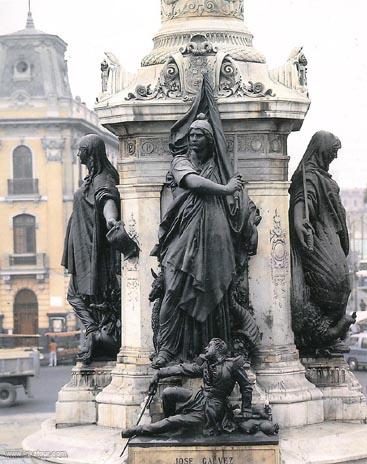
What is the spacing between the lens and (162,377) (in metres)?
10.9

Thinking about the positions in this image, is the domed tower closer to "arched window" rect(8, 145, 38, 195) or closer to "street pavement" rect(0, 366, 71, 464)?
"arched window" rect(8, 145, 38, 195)

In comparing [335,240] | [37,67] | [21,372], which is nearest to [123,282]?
[335,240]

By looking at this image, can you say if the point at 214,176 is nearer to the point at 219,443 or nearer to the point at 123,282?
the point at 123,282

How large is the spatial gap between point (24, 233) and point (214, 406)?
4872 centimetres

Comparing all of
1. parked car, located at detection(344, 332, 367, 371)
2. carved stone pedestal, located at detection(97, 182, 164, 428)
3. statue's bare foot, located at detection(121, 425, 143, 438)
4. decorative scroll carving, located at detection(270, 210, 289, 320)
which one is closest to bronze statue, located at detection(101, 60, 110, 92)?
carved stone pedestal, located at detection(97, 182, 164, 428)

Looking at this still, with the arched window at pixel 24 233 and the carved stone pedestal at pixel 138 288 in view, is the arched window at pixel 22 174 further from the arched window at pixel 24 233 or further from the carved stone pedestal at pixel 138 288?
the carved stone pedestal at pixel 138 288

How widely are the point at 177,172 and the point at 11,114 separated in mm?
47470

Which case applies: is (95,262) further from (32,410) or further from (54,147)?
(54,147)

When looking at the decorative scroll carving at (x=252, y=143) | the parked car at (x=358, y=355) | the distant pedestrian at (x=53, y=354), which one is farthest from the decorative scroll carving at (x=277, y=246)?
the distant pedestrian at (x=53, y=354)

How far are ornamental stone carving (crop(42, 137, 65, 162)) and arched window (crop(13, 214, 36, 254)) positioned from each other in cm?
293

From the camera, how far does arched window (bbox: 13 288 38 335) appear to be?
57.0m

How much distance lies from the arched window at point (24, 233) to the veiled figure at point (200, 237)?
47485 millimetres

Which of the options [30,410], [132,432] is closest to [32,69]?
[30,410]

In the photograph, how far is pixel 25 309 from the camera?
190 feet
